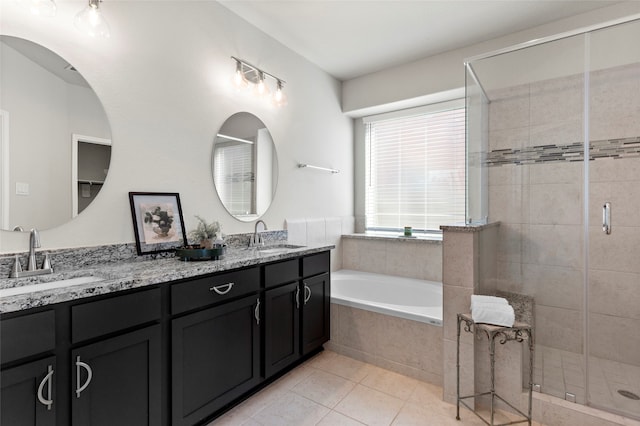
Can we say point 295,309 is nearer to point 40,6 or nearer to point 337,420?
point 337,420

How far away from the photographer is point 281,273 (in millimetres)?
2080

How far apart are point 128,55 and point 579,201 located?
3027mm

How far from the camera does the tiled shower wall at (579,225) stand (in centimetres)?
205

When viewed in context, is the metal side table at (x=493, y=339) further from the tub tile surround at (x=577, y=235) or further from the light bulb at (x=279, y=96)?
the light bulb at (x=279, y=96)

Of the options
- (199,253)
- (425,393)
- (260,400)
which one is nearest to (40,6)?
(199,253)

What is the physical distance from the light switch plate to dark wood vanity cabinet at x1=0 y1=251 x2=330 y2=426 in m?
0.69

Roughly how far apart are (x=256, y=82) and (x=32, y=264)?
76.6 inches

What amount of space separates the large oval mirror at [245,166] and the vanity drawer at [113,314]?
1.08m

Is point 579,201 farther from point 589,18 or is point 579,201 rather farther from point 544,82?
point 589,18

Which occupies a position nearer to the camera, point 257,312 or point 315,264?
point 257,312

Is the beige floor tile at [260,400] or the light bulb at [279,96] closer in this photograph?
the beige floor tile at [260,400]

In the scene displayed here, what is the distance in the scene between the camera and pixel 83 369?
1173mm

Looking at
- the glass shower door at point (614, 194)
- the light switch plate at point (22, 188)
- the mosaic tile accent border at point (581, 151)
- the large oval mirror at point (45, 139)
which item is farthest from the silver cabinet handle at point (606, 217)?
the light switch plate at point (22, 188)

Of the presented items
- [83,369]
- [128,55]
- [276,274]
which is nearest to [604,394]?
[276,274]
